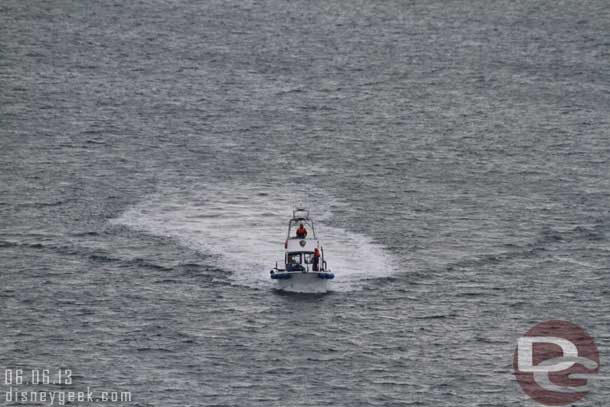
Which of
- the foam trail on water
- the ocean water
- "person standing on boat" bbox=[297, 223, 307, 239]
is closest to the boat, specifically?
"person standing on boat" bbox=[297, 223, 307, 239]

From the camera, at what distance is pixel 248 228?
146 meters

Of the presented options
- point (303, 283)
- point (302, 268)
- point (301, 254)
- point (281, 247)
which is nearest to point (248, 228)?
point (281, 247)

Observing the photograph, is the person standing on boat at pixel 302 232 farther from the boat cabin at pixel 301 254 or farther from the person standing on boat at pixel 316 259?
the person standing on boat at pixel 316 259

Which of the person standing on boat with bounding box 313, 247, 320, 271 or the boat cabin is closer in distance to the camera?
the person standing on boat with bounding box 313, 247, 320, 271

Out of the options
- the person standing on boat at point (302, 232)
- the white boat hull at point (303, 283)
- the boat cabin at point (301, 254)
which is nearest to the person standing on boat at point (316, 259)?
the boat cabin at point (301, 254)

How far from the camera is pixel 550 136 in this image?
18738 cm

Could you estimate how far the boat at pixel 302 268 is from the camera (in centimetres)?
12838

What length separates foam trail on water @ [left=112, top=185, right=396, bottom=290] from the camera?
136 m

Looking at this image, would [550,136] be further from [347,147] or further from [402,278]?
[402,278]

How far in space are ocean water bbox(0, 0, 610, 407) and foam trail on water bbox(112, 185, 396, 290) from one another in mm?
283

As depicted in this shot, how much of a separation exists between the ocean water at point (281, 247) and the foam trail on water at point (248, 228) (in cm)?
28

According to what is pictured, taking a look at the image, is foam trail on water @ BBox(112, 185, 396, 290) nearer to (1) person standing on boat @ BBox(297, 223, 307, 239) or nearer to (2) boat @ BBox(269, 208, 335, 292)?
(2) boat @ BBox(269, 208, 335, 292)

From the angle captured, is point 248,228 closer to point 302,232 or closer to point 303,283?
point 302,232

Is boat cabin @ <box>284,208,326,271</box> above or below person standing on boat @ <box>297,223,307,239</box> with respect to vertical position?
below
